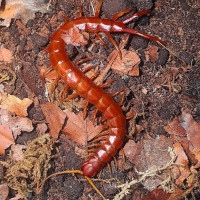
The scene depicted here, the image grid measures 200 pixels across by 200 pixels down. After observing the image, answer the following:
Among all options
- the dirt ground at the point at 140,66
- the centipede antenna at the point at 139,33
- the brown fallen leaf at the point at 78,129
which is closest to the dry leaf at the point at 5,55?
the dirt ground at the point at 140,66

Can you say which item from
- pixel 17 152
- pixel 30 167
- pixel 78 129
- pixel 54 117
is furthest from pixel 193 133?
pixel 17 152

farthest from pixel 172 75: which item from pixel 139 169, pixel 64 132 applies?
pixel 64 132

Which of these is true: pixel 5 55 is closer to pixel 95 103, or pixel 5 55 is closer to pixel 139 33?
pixel 95 103

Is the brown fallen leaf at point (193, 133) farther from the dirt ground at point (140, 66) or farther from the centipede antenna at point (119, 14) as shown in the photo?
the centipede antenna at point (119, 14)

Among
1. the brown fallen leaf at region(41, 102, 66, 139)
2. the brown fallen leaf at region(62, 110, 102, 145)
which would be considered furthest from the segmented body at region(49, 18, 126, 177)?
the brown fallen leaf at region(41, 102, 66, 139)

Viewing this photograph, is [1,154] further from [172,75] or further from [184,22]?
[184,22]

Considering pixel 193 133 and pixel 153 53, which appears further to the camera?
pixel 153 53

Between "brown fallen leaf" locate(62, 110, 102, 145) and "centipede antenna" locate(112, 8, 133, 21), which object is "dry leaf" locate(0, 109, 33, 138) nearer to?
"brown fallen leaf" locate(62, 110, 102, 145)
